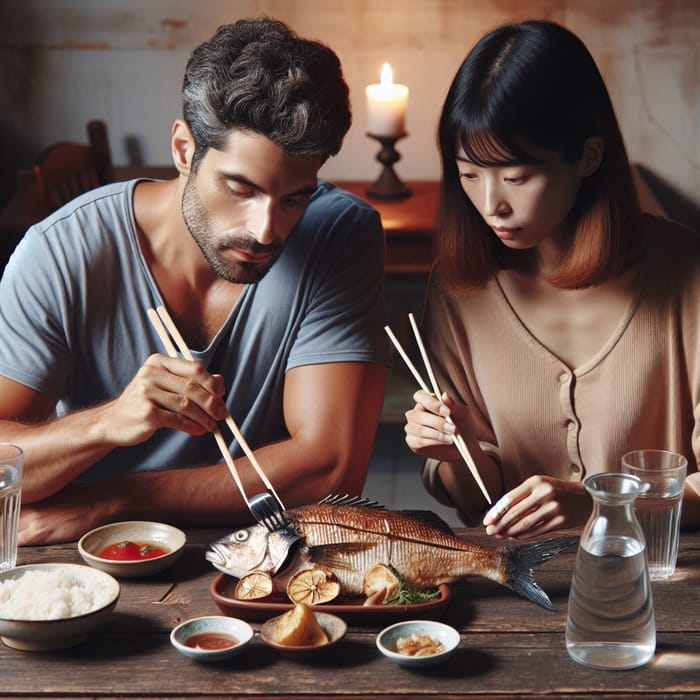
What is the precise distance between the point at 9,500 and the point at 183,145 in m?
0.74

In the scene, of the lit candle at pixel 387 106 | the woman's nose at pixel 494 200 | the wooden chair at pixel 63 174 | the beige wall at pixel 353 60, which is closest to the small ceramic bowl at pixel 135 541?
the woman's nose at pixel 494 200

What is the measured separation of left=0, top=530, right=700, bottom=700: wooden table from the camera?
144cm

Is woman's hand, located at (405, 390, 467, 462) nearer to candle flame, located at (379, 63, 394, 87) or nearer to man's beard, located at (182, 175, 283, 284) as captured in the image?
man's beard, located at (182, 175, 283, 284)

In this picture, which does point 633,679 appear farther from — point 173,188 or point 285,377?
point 173,188

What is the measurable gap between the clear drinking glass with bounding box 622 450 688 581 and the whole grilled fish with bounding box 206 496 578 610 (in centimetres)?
14

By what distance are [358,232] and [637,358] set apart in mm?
604

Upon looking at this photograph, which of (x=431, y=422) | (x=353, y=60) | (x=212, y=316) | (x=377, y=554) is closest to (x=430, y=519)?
(x=377, y=554)

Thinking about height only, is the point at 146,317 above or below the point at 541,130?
below

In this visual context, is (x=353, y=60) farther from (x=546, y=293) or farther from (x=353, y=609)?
(x=353, y=609)

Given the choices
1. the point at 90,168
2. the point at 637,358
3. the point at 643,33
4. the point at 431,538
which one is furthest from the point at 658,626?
the point at 643,33

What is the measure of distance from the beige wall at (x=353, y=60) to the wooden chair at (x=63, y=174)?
49cm

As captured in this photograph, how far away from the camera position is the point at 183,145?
2.10 metres

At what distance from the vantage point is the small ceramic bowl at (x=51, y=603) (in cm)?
150

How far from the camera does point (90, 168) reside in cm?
413
